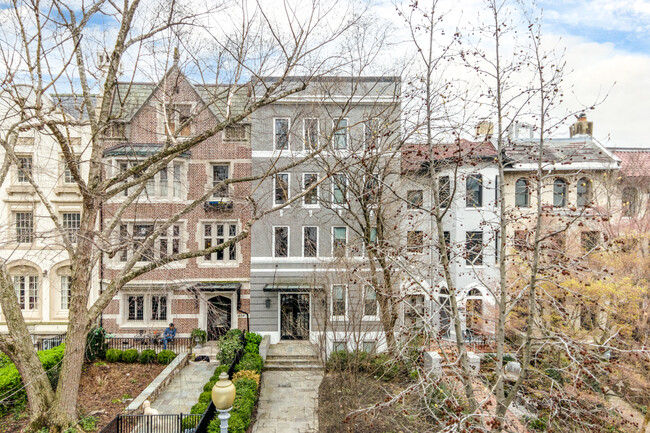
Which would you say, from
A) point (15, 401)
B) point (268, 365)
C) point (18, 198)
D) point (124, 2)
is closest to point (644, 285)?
point (268, 365)

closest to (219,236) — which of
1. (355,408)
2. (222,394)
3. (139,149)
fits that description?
(139,149)

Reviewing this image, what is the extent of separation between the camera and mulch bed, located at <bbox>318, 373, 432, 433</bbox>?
9.39m

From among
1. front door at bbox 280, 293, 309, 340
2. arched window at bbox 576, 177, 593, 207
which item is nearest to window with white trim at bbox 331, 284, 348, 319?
front door at bbox 280, 293, 309, 340

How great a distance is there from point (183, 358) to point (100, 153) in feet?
30.0

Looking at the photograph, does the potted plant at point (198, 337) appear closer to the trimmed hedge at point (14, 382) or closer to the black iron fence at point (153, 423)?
the trimmed hedge at point (14, 382)

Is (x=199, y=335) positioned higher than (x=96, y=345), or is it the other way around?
(x=96, y=345)

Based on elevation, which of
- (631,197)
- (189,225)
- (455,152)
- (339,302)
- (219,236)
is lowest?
(339,302)

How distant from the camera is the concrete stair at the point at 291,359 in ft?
47.9

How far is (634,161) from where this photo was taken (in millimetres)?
16844

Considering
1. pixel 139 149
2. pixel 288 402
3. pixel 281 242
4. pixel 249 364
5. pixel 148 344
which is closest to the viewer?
pixel 288 402

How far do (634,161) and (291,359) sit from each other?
60.3ft

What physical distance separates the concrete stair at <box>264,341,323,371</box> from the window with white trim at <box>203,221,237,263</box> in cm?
493

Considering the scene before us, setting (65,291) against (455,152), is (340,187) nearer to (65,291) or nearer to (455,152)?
(455,152)

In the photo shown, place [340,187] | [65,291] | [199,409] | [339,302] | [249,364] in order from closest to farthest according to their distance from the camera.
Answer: [199,409]
[339,302]
[249,364]
[340,187]
[65,291]
